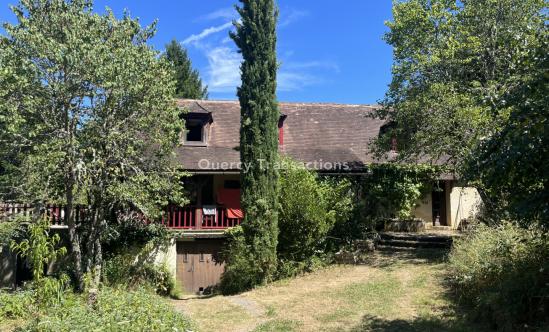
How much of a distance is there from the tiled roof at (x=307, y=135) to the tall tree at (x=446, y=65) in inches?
125

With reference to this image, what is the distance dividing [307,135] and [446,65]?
8242 mm

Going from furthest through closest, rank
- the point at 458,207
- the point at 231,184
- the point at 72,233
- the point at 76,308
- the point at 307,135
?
the point at 458,207, the point at 307,135, the point at 231,184, the point at 72,233, the point at 76,308

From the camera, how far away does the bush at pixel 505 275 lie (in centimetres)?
691

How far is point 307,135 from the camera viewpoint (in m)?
20.9

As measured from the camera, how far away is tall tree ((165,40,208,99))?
105 feet

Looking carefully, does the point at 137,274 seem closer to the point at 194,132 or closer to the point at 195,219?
the point at 195,219

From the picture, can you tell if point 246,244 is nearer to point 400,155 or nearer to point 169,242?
point 169,242

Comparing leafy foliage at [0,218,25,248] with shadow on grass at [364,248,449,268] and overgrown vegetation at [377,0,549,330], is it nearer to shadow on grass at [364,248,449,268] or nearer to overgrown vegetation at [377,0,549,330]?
shadow on grass at [364,248,449,268]

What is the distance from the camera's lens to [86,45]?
883 cm

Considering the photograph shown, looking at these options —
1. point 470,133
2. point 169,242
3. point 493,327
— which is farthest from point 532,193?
point 169,242

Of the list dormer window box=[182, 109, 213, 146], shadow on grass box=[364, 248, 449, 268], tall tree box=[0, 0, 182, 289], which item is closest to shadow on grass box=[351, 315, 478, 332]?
shadow on grass box=[364, 248, 449, 268]

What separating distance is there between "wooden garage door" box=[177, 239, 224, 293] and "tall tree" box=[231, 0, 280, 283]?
356cm

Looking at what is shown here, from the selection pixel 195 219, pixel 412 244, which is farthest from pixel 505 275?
pixel 195 219

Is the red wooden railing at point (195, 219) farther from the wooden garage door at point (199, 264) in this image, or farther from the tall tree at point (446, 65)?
the tall tree at point (446, 65)
